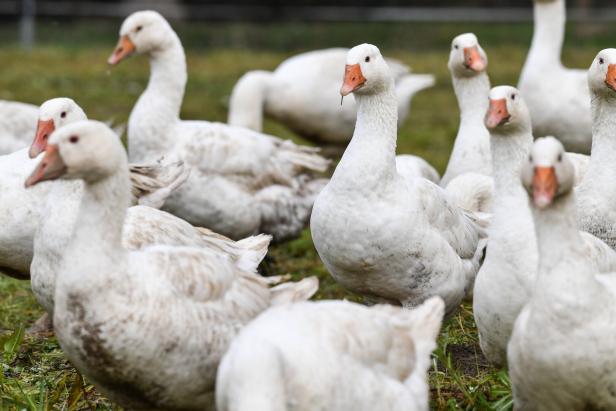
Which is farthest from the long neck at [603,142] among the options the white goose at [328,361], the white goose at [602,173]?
the white goose at [328,361]

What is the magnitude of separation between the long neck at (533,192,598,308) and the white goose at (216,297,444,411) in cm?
55

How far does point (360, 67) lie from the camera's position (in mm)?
5656

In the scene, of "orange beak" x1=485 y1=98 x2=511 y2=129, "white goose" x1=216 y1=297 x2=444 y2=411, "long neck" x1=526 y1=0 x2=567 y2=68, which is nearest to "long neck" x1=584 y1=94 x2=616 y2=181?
"orange beak" x1=485 y1=98 x2=511 y2=129

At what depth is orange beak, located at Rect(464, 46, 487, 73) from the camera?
23.2ft

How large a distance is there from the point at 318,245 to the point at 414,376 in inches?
57.9

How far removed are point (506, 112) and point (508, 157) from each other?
227 millimetres

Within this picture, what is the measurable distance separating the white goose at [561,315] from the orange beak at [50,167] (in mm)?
1794

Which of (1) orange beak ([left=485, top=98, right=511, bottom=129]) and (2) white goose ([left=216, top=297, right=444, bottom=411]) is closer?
(2) white goose ([left=216, top=297, right=444, bottom=411])

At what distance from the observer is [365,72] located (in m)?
5.68

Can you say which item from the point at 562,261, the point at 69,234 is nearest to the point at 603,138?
the point at 562,261

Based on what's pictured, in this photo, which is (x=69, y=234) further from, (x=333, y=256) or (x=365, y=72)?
(x=365, y=72)

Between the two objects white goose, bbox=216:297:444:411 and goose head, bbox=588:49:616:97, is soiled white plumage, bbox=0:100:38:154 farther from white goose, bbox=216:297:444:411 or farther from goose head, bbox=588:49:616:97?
white goose, bbox=216:297:444:411

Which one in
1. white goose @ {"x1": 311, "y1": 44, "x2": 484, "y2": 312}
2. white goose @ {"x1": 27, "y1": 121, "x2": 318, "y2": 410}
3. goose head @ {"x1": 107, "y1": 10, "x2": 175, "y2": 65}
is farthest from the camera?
goose head @ {"x1": 107, "y1": 10, "x2": 175, "y2": 65}

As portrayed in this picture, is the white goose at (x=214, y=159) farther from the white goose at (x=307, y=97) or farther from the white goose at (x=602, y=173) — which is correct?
the white goose at (x=602, y=173)
